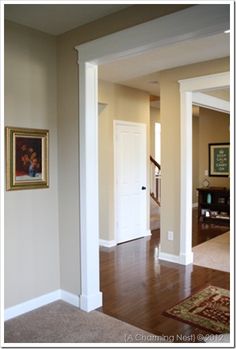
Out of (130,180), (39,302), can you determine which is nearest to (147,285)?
(39,302)

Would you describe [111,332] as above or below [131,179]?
below

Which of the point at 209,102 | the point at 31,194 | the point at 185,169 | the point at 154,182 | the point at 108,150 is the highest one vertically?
the point at 209,102

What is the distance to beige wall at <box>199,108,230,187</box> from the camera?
795cm

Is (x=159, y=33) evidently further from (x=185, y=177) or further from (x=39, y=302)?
(x=39, y=302)

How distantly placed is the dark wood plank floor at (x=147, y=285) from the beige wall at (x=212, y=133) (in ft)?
11.6

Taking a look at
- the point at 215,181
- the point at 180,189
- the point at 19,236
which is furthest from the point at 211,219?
the point at 19,236

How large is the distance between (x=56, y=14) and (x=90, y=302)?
2691 mm

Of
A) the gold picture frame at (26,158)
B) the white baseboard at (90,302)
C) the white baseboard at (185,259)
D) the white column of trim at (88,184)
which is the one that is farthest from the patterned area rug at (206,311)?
the gold picture frame at (26,158)

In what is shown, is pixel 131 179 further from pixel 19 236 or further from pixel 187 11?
pixel 187 11

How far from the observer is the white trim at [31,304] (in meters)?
3.04

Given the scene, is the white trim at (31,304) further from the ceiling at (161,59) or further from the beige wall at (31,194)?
the ceiling at (161,59)

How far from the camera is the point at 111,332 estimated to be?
9.09 feet

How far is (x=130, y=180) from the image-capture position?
19.8ft

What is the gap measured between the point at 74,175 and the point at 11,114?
83 cm
